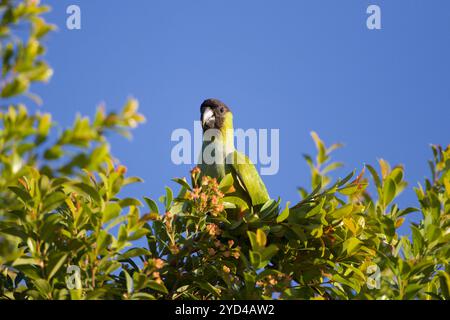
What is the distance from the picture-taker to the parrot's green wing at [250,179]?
495cm

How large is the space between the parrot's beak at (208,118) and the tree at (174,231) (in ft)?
9.47

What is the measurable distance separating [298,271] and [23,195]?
1516 mm

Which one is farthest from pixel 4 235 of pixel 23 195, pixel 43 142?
pixel 43 142

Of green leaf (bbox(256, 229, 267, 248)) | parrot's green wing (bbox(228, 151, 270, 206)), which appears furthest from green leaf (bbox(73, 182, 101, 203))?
parrot's green wing (bbox(228, 151, 270, 206))

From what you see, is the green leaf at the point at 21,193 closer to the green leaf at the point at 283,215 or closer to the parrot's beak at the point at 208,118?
the green leaf at the point at 283,215

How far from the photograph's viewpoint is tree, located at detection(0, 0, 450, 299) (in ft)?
5.67

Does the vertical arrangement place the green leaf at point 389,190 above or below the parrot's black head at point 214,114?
below

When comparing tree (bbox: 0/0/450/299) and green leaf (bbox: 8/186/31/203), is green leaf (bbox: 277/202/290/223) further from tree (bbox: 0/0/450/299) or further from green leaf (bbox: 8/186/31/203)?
green leaf (bbox: 8/186/31/203)

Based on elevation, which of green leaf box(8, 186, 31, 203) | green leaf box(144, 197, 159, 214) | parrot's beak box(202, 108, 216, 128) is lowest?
green leaf box(144, 197, 159, 214)

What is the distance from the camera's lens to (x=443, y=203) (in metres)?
2.53

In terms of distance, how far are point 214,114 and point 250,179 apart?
5.12ft

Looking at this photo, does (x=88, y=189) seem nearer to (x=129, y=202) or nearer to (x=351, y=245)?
(x=129, y=202)

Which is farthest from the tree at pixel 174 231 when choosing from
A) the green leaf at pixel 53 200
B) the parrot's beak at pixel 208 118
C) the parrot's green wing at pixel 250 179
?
the parrot's beak at pixel 208 118
